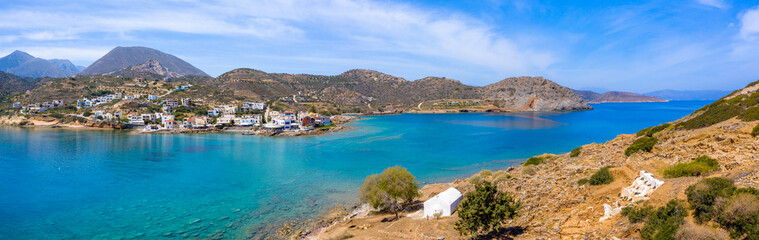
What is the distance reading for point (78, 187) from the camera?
91.0ft

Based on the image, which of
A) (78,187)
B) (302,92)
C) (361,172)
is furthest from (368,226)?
(302,92)

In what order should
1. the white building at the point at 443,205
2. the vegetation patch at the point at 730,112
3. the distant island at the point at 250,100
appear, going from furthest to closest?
the distant island at the point at 250,100 < the vegetation patch at the point at 730,112 < the white building at the point at 443,205

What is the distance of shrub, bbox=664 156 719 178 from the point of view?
11023 mm

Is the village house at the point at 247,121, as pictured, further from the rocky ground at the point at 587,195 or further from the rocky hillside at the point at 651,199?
the rocky ground at the point at 587,195

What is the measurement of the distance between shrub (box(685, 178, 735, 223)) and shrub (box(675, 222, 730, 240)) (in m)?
0.55

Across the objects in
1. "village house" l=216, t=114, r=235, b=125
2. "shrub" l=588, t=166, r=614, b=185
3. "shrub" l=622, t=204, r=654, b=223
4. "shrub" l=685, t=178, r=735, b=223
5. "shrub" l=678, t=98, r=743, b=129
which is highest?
"shrub" l=678, t=98, r=743, b=129

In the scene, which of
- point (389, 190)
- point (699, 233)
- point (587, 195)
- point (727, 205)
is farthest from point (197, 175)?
point (727, 205)

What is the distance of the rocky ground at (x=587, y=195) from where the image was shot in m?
10.1

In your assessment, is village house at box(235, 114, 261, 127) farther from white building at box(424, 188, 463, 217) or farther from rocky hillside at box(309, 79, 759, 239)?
white building at box(424, 188, 463, 217)

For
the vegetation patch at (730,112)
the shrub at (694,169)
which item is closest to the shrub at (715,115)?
the vegetation patch at (730,112)

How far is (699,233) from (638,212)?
206 cm

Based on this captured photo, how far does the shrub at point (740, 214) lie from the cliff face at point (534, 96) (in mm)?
149815

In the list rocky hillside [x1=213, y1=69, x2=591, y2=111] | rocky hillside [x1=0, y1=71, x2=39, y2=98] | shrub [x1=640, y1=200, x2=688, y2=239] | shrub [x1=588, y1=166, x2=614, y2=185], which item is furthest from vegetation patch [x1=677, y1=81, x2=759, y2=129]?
rocky hillside [x1=0, y1=71, x2=39, y2=98]

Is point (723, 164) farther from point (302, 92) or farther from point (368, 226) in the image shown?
point (302, 92)
